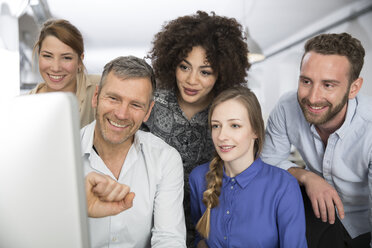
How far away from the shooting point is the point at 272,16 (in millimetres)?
5477

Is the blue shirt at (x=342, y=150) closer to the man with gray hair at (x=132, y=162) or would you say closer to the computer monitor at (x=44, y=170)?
the man with gray hair at (x=132, y=162)

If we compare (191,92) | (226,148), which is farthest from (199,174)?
(191,92)

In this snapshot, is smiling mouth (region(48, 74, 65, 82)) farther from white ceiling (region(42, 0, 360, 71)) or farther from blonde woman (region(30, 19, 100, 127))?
white ceiling (region(42, 0, 360, 71))

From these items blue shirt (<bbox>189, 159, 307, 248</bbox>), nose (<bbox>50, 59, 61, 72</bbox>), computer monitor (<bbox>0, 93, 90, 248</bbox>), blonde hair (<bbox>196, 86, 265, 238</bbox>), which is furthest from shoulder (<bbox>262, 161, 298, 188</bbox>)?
nose (<bbox>50, 59, 61, 72</bbox>)

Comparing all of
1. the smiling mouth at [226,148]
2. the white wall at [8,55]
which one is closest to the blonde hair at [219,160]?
the smiling mouth at [226,148]

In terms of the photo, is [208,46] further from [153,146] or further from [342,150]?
[342,150]

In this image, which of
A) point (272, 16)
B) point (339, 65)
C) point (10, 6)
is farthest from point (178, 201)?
point (272, 16)

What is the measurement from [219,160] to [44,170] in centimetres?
123

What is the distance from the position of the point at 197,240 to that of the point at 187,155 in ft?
1.57

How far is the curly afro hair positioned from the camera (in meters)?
1.87

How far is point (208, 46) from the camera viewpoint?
6.06 ft

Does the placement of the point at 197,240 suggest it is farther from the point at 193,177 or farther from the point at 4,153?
the point at 4,153

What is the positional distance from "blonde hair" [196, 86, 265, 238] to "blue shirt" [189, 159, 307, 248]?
31mm

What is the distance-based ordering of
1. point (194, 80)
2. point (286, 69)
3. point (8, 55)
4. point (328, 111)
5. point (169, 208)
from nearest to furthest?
point (169, 208) < point (328, 111) < point (194, 80) < point (8, 55) < point (286, 69)
